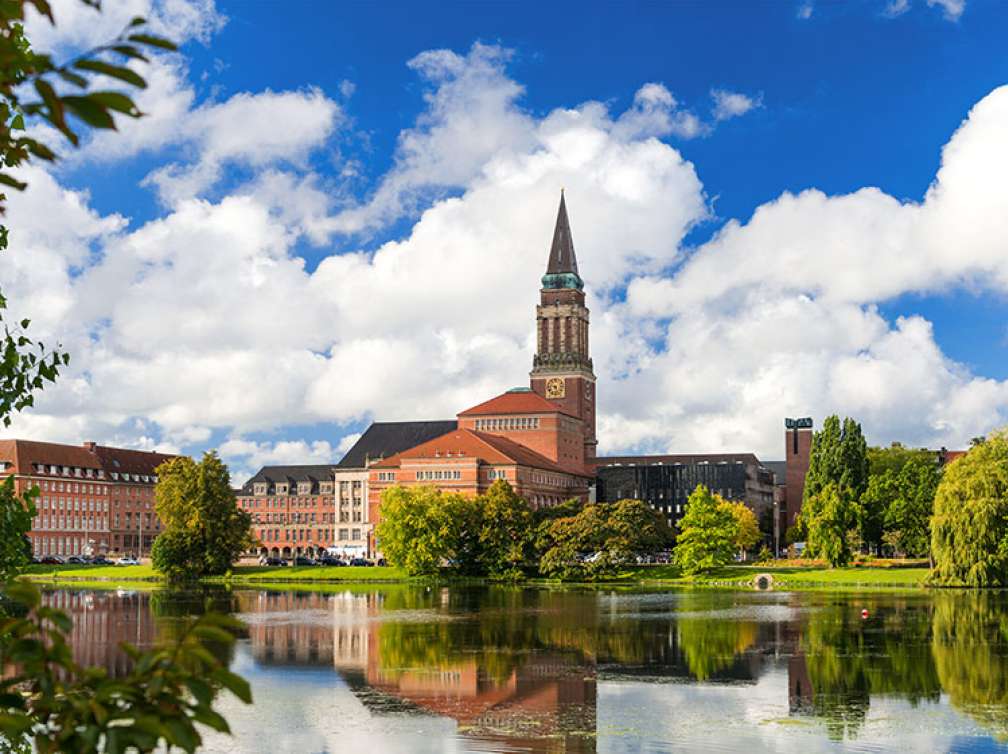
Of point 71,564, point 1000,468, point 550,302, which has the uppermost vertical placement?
point 550,302

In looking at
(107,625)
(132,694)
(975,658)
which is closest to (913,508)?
(975,658)

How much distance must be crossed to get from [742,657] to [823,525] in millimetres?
58849

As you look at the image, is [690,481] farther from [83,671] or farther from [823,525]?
[83,671]

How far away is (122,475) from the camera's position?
157000mm

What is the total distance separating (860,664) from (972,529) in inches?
1675

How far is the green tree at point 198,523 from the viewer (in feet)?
319

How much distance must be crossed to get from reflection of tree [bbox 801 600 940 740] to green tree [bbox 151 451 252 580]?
57.2m

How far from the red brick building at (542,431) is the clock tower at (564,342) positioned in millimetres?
128

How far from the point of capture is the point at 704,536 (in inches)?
3797

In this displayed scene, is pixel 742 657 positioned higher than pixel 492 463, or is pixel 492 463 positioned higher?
pixel 492 463

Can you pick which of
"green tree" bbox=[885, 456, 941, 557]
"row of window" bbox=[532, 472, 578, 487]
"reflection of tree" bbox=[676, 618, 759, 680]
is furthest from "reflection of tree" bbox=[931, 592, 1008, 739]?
"row of window" bbox=[532, 472, 578, 487]

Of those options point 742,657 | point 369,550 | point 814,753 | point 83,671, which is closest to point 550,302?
point 369,550

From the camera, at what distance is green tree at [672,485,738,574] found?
95750 mm

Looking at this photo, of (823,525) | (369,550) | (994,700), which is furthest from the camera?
(369,550)
